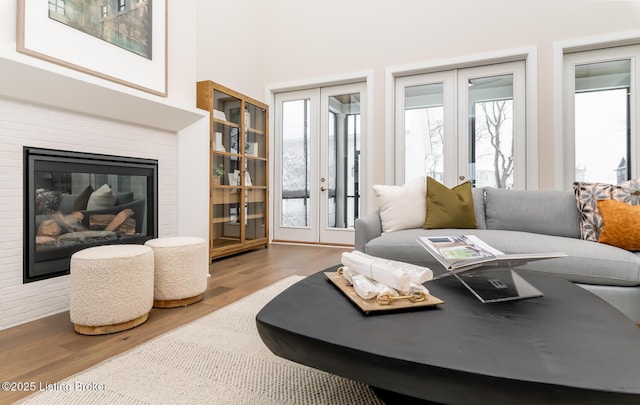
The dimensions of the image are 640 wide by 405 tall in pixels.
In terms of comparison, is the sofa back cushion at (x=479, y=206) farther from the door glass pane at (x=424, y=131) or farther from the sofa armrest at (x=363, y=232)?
the door glass pane at (x=424, y=131)

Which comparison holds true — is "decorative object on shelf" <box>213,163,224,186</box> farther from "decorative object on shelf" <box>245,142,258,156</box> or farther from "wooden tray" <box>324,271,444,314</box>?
"wooden tray" <box>324,271,444,314</box>

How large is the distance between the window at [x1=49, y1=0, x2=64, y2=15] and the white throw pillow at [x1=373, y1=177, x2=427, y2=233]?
237cm

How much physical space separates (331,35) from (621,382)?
14.8 ft

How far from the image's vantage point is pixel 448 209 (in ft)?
8.23

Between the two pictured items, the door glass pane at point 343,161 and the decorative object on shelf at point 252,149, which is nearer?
the decorative object on shelf at point 252,149

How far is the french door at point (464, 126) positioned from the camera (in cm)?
367

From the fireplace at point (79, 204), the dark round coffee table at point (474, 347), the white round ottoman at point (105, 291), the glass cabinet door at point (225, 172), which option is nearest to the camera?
the dark round coffee table at point (474, 347)

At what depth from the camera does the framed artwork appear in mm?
1798

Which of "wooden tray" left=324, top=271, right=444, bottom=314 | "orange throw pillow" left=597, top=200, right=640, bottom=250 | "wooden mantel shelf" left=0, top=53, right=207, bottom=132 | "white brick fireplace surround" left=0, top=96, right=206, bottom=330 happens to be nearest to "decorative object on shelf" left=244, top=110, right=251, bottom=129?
"wooden mantel shelf" left=0, top=53, right=207, bottom=132

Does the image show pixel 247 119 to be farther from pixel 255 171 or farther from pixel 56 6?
pixel 56 6

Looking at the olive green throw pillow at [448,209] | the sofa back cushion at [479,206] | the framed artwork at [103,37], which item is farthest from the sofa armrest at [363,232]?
the framed artwork at [103,37]

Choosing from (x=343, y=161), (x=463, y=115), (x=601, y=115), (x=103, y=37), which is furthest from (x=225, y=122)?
(x=601, y=115)

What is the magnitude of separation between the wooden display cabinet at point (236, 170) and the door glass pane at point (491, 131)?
247cm

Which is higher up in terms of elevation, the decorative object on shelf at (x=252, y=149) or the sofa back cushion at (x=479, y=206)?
the decorative object on shelf at (x=252, y=149)
